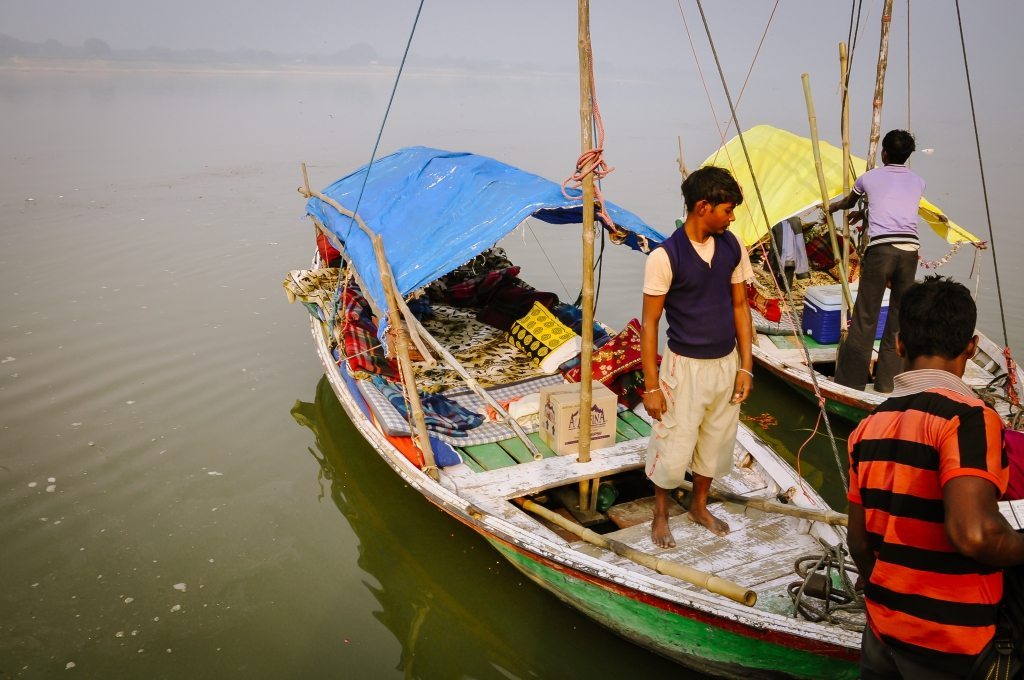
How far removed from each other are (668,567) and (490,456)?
1690 mm

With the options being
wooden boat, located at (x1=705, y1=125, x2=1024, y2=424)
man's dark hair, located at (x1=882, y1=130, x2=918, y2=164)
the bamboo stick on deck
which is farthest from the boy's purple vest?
man's dark hair, located at (x1=882, y1=130, x2=918, y2=164)

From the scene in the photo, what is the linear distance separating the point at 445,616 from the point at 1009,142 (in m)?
25.2

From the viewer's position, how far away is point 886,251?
5332 mm

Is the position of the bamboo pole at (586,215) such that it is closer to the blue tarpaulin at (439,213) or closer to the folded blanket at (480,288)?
the blue tarpaulin at (439,213)

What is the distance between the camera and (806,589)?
297cm

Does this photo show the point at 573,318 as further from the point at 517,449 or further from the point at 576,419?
the point at 576,419

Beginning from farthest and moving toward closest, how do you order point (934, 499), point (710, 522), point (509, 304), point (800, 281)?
1. point (800, 281)
2. point (509, 304)
3. point (710, 522)
4. point (934, 499)

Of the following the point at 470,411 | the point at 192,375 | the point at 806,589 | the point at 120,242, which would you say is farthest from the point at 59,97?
the point at 806,589

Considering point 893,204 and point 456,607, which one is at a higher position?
point 893,204

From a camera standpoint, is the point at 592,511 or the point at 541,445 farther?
the point at 541,445

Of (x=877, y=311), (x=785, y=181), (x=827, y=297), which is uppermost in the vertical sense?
(x=785, y=181)

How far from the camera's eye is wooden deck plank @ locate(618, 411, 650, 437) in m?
4.79

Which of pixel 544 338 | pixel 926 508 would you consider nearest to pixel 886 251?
pixel 544 338

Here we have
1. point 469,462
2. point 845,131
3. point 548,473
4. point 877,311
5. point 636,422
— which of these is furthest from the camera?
point 845,131
